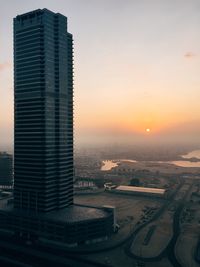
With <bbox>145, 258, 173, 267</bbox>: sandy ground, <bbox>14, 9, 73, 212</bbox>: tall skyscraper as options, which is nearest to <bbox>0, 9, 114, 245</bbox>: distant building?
<bbox>14, 9, 73, 212</bbox>: tall skyscraper

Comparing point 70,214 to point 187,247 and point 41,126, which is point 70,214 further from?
point 187,247

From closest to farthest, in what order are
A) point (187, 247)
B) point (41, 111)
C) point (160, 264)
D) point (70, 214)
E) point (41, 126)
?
point (160, 264) → point (187, 247) → point (70, 214) → point (41, 126) → point (41, 111)

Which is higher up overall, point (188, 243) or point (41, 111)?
point (41, 111)

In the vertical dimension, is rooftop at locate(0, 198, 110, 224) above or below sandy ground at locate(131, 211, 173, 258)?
above

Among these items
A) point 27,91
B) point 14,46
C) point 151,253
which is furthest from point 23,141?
point 151,253

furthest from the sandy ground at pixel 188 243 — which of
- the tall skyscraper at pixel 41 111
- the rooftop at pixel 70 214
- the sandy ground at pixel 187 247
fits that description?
the tall skyscraper at pixel 41 111

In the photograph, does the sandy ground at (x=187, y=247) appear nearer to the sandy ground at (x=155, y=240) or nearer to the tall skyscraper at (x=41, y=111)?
the sandy ground at (x=155, y=240)

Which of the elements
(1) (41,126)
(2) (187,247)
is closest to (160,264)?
(2) (187,247)

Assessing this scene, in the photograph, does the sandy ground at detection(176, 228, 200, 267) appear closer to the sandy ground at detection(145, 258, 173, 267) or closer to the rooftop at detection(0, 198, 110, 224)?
the sandy ground at detection(145, 258, 173, 267)
